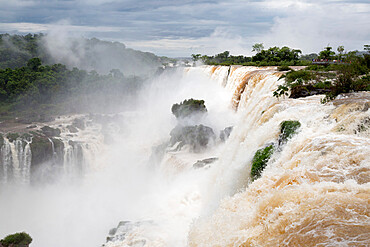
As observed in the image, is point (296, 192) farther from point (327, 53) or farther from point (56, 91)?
point (56, 91)

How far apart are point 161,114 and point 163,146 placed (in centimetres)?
1399

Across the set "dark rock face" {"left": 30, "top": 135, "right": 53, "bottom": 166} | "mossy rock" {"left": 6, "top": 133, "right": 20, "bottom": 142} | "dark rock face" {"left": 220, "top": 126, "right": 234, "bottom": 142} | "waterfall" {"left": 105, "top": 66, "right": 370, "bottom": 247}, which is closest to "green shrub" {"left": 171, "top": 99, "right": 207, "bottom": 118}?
"dark rock face" {"left": 220, "top": 126, "right": 234, "bottom": 142}

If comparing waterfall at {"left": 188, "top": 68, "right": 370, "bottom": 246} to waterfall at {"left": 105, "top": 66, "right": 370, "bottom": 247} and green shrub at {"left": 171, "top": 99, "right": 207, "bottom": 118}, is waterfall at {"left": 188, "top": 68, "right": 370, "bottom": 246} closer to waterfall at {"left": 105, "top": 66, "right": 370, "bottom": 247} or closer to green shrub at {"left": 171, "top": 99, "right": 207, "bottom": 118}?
waterfall at {"left": 105, "top": 66, "right": 370, "bottom": 247}

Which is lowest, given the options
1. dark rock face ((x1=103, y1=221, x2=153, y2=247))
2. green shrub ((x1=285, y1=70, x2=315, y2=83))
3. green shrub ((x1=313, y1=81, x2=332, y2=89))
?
dark rock face ((x1=103, y1=221, x2=153, y2=247))

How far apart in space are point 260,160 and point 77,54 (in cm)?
8905

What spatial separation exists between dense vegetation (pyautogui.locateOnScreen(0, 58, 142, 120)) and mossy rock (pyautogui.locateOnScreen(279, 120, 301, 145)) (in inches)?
1378

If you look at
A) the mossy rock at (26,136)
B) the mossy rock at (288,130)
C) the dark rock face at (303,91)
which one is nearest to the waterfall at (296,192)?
the mossy rock at (288,130)

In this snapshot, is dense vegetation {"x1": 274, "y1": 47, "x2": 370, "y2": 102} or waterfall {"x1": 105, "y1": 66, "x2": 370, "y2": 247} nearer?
waterfall {"x1": 105, "y1": 66, "x2": 370, "y2": 247}

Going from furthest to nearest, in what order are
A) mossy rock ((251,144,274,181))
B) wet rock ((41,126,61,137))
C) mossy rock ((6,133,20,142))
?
wet rock ((41,126,61,137)) → mossy rock ((6,133,20,142)) → mossy rock ((251,144,274,181))

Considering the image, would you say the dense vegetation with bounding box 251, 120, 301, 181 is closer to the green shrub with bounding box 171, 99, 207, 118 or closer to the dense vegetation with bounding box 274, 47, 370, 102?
→ the dense vegetation with bounding box 274, 47, 370, 102

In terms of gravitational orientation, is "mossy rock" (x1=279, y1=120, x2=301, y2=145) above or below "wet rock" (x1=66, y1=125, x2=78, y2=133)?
above

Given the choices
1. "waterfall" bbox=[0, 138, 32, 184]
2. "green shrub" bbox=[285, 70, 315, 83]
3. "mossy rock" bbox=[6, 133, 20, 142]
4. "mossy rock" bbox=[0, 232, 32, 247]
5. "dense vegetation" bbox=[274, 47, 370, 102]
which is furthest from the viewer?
"mossy rock" bbox=[6, 133, 20, 142]

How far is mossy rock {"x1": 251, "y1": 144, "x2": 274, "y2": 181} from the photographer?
736 centimetres

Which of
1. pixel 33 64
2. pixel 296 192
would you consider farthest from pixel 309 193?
pixel 33 64
